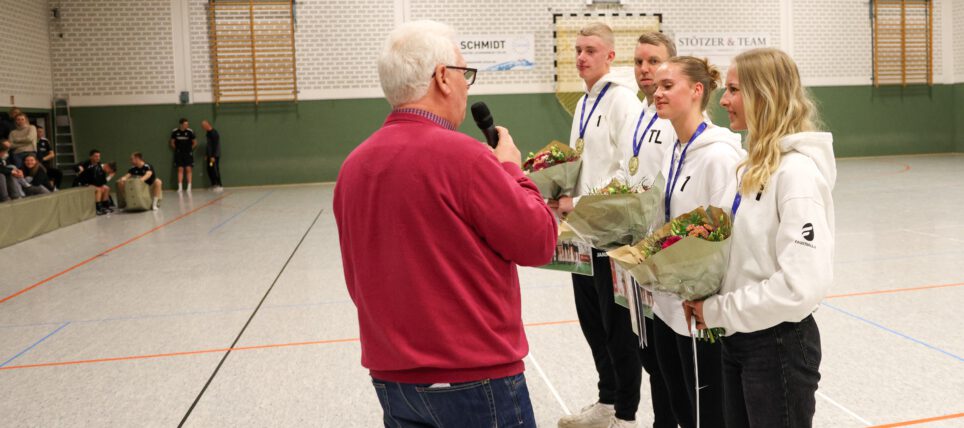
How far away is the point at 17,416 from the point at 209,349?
3.87ft

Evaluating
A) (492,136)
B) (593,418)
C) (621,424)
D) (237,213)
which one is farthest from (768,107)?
(237,213)

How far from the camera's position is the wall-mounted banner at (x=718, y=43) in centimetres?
1769

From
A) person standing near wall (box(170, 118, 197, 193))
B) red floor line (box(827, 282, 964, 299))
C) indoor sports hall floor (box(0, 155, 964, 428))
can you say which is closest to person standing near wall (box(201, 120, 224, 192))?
person standing near wall (box(170, 118, 197, 193))

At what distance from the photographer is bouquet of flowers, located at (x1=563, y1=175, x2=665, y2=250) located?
2.39 m

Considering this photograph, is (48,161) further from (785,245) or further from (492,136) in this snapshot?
(785,245)

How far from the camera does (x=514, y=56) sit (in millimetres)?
17094

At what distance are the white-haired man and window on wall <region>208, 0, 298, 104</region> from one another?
15708mm

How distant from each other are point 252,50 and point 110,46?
9.63 feet

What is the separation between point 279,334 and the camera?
5.01m

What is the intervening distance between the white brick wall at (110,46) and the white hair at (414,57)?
53.3 ft

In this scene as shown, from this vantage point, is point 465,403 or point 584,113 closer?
point 465,403

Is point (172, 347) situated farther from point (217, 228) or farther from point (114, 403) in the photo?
point (217, 228)

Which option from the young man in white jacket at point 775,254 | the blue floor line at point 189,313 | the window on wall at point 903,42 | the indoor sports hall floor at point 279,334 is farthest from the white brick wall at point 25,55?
the window on wall at point 903,42

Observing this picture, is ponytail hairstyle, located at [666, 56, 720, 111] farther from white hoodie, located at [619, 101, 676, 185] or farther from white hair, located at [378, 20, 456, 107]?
white hair, located at [378, 20, 456, 107]
